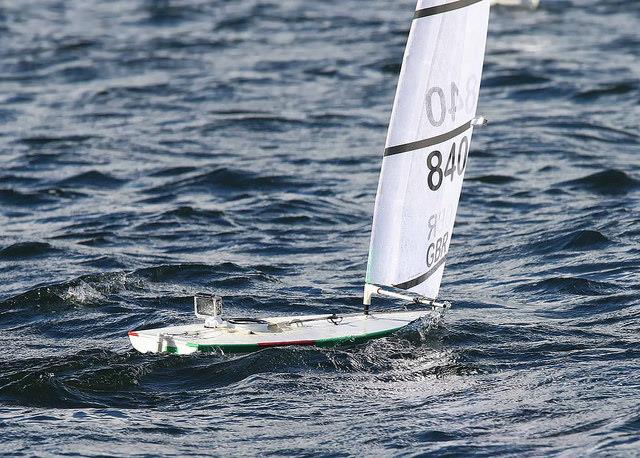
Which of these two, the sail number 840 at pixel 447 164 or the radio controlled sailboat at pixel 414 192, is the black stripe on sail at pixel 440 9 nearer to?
the radio controlled sailboat at pixel 414 192

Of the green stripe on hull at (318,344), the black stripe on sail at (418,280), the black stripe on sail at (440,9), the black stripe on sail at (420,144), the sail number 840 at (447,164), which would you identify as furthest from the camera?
the black stripe on sail at (418,280)

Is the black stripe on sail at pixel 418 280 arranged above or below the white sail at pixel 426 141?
below

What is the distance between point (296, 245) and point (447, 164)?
6610mm

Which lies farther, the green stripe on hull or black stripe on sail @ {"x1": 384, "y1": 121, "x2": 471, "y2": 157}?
the green stripe on hull

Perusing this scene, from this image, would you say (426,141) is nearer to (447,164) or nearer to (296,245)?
(447,164)

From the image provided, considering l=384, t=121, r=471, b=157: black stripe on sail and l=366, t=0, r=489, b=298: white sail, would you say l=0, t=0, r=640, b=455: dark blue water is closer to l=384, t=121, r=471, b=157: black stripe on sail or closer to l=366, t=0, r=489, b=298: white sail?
l=366, t=0, r=489, b=298: white sail

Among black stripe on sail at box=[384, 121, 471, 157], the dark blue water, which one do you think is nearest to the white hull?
the dark blue water

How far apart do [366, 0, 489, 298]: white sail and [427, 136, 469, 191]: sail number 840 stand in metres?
0.01


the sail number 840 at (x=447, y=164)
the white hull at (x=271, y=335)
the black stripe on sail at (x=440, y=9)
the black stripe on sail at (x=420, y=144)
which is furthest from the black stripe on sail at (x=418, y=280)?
the black stripe on sail at (x=440, y=9)

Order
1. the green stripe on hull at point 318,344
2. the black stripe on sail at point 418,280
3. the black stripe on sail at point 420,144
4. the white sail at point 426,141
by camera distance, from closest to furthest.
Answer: the white sail at point 426,141 → the black stripe on sail at point 420,144 → the green stripe on hull at point 318,344 → the black stripe on sail at point 418,280

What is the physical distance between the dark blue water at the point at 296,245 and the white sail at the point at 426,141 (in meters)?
1.02

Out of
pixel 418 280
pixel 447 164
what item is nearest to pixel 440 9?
pixel 447 164

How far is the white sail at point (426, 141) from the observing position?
12914mm

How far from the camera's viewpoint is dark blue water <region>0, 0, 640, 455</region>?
476 inches
